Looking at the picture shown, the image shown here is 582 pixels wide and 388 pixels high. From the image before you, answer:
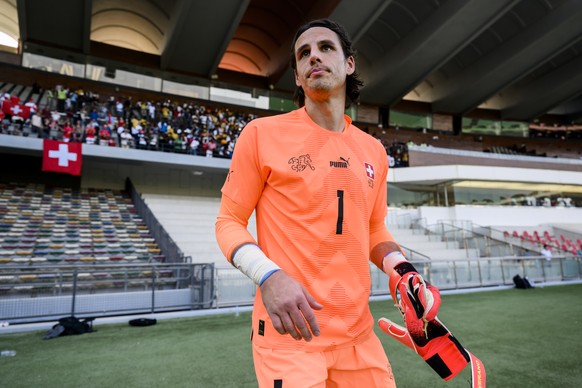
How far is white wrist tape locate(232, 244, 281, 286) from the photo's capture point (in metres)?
1.38

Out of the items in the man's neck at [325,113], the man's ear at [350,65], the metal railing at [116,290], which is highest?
the man's ear at [350,65]

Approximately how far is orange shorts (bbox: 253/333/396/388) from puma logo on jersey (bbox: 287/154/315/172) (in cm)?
77

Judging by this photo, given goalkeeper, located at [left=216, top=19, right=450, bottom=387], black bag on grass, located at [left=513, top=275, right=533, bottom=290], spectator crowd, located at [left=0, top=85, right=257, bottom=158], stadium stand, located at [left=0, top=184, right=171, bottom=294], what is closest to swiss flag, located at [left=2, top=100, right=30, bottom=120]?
spectator crowd, located at [left=0, top=85, right=257, bottom=158]

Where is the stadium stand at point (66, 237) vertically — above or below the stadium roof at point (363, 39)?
below

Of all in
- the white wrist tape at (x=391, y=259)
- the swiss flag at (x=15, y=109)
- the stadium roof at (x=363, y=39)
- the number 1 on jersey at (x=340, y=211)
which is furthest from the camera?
the stadium roof at (x=363, y=39)

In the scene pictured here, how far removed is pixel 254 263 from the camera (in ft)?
4.69

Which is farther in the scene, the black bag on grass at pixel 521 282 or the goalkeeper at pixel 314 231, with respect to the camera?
the black bag on grass at pixel 521 282

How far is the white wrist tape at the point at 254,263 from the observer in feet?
4.53

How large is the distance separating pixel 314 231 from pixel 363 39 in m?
31.3

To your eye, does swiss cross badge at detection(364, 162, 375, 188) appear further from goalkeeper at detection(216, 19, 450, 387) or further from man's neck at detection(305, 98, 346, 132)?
man's neck at detection(305, 98, 346, 132)

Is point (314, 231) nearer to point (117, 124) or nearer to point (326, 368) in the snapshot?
point (326, 368)

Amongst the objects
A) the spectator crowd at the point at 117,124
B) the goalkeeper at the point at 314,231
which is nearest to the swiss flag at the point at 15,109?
the spectator crowd at the point at 117,124

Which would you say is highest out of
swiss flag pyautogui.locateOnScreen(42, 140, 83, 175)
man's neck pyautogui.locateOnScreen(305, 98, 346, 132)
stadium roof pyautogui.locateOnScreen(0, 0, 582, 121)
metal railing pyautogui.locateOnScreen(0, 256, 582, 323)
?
stadium roof pyautogui.locateOnScreen(0, 0, 582, 121)

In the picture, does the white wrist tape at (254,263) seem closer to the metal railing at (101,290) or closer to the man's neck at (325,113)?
the man's neck at (325,113)
